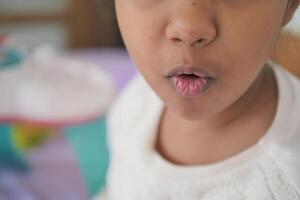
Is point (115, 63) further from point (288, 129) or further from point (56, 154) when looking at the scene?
point (288, 129)

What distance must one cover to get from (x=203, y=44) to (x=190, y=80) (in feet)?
0.11

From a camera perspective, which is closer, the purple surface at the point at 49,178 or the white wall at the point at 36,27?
the purple surface at the point at 49,178

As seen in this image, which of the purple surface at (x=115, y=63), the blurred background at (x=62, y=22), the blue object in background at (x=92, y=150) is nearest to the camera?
the blue object in background at (x=92, y=150)

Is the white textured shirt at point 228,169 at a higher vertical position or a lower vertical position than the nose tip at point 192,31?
lower

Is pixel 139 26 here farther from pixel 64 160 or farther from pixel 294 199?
pixel 64 160

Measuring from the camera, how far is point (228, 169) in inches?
18.0

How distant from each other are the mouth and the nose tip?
0.9 inches

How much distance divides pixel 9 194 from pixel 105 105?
24 centimetres

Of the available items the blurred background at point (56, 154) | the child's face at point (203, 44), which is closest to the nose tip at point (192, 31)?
the child's face at point (203, 44)

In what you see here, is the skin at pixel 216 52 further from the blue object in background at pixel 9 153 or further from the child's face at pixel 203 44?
the blue object in background at pixel 9 153

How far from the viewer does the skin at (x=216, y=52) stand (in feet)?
1.23

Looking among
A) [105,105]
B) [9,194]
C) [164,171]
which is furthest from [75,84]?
[164,171]

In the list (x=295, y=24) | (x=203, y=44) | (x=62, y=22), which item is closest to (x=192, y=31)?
(x=203, y=44)

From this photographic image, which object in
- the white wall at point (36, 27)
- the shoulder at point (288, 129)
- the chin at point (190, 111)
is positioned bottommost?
the white wall at point (36, 27)
